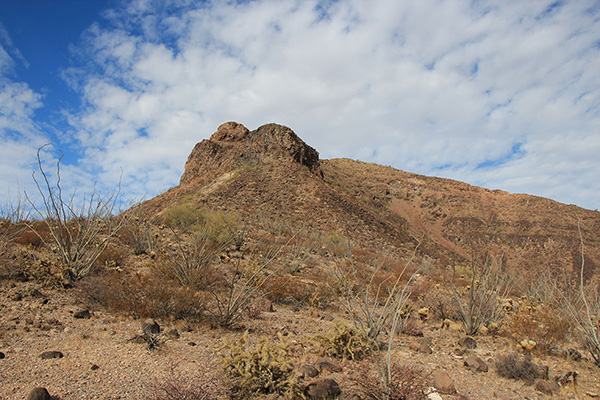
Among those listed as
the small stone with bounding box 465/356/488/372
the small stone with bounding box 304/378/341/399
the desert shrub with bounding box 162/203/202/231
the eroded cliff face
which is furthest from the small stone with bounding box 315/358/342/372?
the eroded cliff face

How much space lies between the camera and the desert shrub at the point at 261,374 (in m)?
2.90

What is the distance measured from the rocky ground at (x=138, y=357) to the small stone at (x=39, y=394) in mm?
146

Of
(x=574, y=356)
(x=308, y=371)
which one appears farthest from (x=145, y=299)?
(x=574, y=356)

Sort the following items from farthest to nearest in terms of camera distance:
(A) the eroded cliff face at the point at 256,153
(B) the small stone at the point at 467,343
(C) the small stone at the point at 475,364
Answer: (A) the eroded cliff face at the point at 256,153, (B) the small stone at the point at 467,343, (C) the small stone at the point at 475,364

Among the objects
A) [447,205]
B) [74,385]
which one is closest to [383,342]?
[74,385]

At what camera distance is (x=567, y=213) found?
4328 centimetres

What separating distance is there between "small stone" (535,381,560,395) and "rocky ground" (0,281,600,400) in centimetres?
1

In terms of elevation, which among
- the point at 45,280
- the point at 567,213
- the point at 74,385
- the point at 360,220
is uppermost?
the point at 567,213

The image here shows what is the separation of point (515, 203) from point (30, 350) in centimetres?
5720

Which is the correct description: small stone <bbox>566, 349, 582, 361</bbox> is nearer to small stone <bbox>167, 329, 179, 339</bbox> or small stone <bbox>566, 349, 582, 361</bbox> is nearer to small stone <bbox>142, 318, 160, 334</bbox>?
small stone <bbox>167, 329, 179, 339</bbox>

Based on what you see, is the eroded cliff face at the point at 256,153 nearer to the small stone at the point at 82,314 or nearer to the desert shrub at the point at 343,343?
the small stone at the point at 82,314

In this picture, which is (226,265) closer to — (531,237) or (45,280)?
(45,280)

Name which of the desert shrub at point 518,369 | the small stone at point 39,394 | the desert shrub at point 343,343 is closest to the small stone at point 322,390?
the desert shrub at point 343,343

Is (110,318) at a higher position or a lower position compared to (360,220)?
lower
